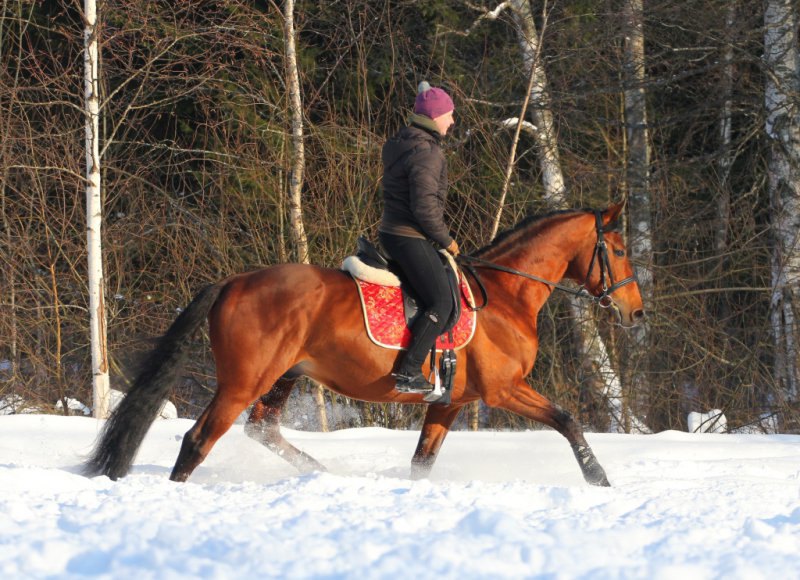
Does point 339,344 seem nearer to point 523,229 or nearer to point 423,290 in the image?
point 423,290

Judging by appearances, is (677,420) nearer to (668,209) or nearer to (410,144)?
(668,209)

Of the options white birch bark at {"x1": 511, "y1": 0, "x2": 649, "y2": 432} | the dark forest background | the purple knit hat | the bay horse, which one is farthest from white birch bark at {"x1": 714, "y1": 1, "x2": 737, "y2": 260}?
the purple knit hat

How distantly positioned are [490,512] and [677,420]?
8.36 metres

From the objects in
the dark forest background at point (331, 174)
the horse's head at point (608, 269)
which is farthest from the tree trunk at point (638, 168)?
the horse's head at point (608, 269)

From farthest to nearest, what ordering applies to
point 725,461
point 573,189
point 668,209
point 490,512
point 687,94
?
1. point 687,94
2. point 668,209
3. point 573,189
4. point 725,461
5. point 490,512

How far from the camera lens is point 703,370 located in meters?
12.2

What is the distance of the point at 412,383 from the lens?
251 inches

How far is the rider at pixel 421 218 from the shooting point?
6.38 m

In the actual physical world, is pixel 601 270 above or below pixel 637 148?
below

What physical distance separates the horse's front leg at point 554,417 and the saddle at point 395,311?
0.37 meters

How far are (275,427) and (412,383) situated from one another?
110 cm

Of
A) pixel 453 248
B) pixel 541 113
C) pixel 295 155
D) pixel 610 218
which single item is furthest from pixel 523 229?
pixel 541 113

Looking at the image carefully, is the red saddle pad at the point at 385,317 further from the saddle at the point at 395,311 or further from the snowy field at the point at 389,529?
the snowy field at the point at 389,529

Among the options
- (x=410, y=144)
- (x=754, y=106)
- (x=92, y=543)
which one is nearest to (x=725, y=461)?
(x=410, y=144)
